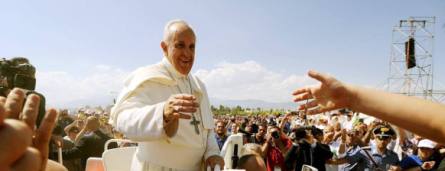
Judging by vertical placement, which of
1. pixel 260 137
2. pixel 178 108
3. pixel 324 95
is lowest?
pixel 260 137

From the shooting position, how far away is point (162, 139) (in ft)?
9.32

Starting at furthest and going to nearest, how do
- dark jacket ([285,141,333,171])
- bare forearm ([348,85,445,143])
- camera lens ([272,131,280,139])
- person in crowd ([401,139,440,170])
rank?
camera lens ([272,131,280,139]) < dark jacket ([285,141,333,171]) < person in crowd ([401,139,440,170]) < bare forearm ([348,85,445,143])

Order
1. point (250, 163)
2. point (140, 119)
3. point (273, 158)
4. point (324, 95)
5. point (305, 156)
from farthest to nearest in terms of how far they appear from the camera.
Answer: point (273, 158), point (305, 156), point (250, 163), point (140, 119), point (324, 95)

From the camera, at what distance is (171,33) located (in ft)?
10.3

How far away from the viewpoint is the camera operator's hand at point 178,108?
238cm

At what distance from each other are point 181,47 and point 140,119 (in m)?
0.66

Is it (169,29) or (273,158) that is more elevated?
(169,29)

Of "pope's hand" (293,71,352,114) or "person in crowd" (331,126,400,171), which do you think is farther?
"person in crowd" (331,126,400,171)

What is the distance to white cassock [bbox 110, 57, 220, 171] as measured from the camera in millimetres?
2902

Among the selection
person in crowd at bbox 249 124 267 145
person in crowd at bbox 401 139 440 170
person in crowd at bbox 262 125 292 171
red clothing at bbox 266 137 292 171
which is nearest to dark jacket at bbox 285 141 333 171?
person in crowd at bbox 262 125 292 171

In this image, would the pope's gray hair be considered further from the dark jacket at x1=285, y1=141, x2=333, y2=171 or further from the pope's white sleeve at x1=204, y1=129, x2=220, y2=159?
the dark jacket at x1=285, y1=141, x2=333, y2=171

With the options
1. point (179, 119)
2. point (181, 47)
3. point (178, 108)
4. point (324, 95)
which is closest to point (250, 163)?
point (179, 119)

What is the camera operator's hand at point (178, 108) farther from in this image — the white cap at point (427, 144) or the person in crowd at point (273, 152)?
the white cap at point (427, 144)

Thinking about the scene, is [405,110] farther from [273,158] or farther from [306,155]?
[273,158]
